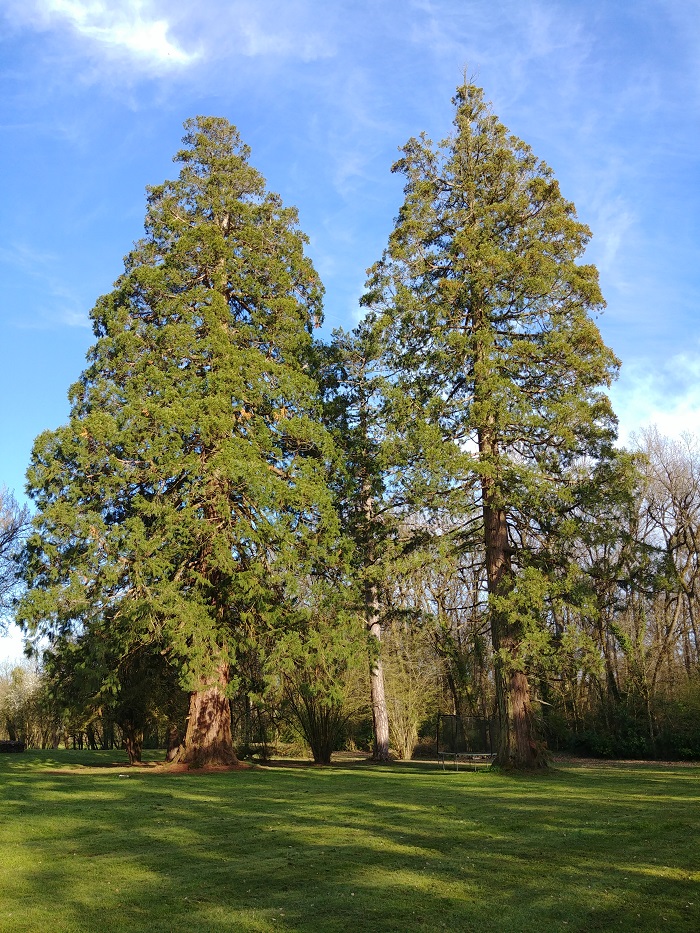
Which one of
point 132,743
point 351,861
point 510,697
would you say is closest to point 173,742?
point 132,743

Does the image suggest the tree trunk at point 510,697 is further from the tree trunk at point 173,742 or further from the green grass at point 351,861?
the tree trunk at point 173,742

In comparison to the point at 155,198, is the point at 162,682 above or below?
below

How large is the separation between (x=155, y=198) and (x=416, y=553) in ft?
40.1

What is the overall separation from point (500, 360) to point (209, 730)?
10248 mm

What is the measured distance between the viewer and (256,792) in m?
11.7

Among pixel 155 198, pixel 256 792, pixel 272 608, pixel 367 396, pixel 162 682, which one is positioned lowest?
pixel 256 792

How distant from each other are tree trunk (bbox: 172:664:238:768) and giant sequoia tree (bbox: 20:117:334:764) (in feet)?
0.12

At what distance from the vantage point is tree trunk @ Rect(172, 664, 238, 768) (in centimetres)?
1675

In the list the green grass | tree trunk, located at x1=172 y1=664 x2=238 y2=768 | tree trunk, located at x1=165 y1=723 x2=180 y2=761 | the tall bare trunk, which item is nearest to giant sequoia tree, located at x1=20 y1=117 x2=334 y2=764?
tree trunk, located at x1=172 y1=664 x2=238 y2=768

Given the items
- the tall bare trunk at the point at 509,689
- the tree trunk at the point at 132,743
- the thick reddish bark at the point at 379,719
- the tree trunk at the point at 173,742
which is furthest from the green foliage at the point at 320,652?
the tree trunk at the point at 132,743

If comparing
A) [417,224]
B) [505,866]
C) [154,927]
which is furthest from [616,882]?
[417,224]

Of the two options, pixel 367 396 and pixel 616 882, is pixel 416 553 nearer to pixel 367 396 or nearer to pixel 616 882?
pixel 367 396

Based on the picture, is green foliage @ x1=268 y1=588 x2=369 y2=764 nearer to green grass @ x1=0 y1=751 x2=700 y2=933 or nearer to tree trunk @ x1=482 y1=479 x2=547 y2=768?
tree trunk @ x1=482 y1=479 x2=547 y2=768

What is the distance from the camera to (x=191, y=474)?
1652cm
